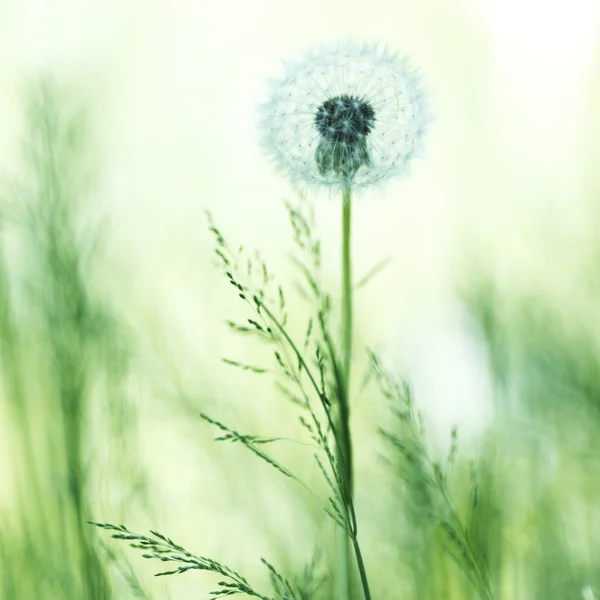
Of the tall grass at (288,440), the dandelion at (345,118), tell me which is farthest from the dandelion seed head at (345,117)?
the tall grass at (288,440)

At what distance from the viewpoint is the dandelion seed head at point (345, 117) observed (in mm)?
525

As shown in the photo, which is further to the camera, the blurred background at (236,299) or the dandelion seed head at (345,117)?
the blurred background at (236,299)

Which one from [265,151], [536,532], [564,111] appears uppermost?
[564,111]

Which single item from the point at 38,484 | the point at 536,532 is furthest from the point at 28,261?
the point at 536,532

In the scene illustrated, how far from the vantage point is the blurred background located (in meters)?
0.68

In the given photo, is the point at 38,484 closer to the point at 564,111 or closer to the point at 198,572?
the point at 198,572

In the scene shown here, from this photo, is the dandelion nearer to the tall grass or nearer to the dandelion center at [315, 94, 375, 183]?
the dandelion center at [315, 94, 375, 183]

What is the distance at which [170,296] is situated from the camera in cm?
100

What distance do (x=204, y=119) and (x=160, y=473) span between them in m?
0.61

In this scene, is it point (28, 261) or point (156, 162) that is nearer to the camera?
point (28, 261)

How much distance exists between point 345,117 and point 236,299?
0.51m

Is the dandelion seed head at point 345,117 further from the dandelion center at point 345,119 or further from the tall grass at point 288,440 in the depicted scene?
the tall grass at point 288,440

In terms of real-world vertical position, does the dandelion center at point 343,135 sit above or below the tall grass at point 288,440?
above

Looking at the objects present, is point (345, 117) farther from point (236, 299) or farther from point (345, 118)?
point (236, 299)
